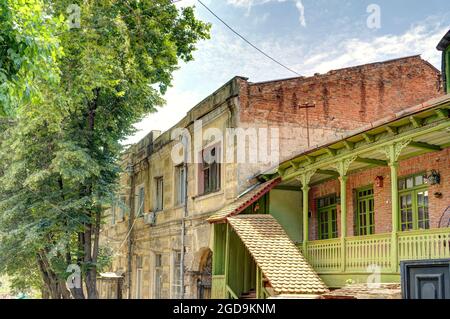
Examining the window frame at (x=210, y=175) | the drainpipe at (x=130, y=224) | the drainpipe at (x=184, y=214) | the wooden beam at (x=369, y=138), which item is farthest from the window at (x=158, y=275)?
the wooden beam at (x=369, y=138)

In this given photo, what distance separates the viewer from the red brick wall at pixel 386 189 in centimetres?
1306

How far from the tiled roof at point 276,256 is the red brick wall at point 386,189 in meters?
2.38

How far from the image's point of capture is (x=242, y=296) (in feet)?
52.3

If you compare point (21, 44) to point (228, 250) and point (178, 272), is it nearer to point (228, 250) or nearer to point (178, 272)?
point (228, 250)

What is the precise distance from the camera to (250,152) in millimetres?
17125

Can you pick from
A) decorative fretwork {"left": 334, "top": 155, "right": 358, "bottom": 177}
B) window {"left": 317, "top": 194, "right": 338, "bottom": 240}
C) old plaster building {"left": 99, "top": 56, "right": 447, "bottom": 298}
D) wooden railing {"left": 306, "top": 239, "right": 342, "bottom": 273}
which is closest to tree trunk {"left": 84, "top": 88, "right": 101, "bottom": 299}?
old plaster building {"left": 99, "top": 56, "right": 447, "bottom": 298}

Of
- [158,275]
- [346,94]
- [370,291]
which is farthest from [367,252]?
[158,275]

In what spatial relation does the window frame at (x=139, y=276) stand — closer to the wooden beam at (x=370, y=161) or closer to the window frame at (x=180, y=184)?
the window frame at (x=180, y=184)

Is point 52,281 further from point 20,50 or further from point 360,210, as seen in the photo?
point 20,50

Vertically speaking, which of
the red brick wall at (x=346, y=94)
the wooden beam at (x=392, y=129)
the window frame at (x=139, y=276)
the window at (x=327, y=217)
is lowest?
the window frame at (x=139, y=276)

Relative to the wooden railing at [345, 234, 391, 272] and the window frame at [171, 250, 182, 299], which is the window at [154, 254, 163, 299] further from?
the wooden railing at [345, 234, 391, 272]

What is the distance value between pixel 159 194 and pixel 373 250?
43.2 feet

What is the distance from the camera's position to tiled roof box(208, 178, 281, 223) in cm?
1541

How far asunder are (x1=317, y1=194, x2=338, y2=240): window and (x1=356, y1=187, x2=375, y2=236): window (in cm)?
90
